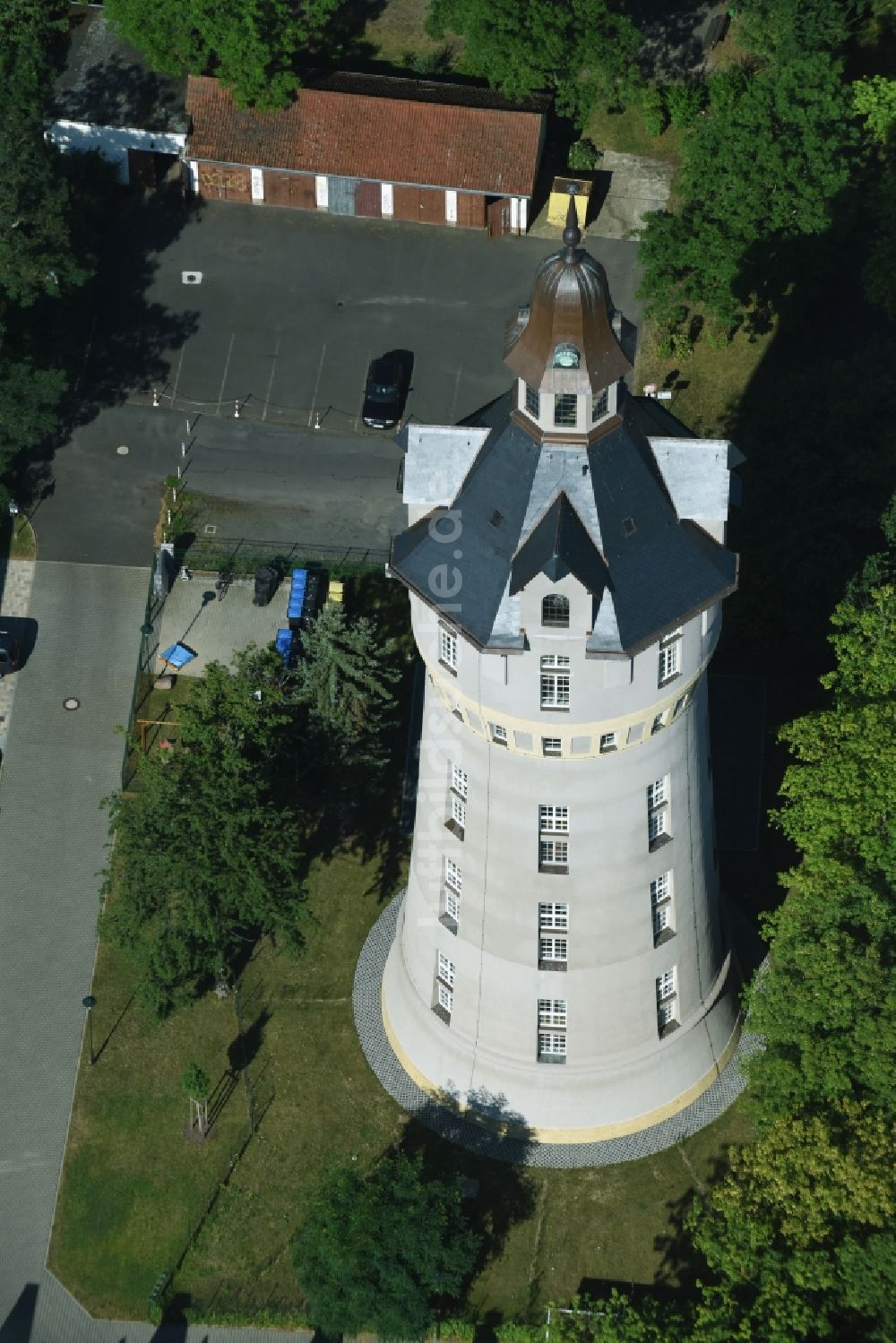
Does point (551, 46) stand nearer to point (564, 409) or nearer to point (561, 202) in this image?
point (561, 202)

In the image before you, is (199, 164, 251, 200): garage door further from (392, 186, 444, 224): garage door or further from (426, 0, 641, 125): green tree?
(426, 0, 641, 125): green tree

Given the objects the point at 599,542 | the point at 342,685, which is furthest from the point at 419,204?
the point at 599,542

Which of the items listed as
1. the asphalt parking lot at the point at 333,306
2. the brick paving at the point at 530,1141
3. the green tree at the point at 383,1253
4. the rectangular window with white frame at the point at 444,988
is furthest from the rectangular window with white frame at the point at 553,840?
the asphalt parking lot at the point at 333,306

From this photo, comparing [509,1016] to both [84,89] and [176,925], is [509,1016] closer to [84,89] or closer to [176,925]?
[176,925]

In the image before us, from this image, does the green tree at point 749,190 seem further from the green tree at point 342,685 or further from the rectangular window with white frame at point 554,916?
the rectangular window with white frame at point 554,916

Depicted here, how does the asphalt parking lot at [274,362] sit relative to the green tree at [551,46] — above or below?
below

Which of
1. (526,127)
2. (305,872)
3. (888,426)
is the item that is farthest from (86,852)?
(526,127)
